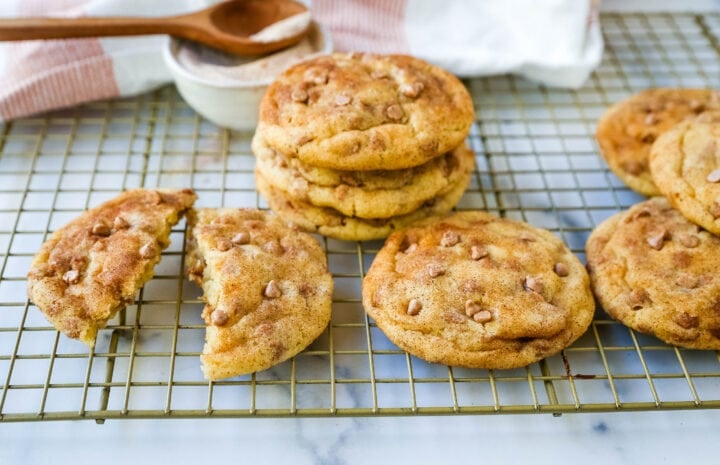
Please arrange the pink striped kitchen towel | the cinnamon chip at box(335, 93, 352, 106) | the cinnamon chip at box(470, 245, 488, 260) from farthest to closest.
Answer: the pink striped kitchen towel < the cinnamon chip at box(335, 93, 352, 106) < the cinnamon chip at box(470, 245, 488, 260)

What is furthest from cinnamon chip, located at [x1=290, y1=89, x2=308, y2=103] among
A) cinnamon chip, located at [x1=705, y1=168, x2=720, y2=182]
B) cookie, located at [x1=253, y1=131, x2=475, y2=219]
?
cinnamon chip, located at [x1=705, y1=168, x2=720, y2=182]

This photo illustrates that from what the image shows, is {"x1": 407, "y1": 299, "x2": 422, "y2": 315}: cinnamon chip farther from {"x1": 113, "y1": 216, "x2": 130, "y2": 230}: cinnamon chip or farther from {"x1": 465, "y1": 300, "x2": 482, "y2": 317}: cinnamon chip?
{"x1": 113, "y1": 216, "x2": 130, "y2": 230}: cinnamon chip

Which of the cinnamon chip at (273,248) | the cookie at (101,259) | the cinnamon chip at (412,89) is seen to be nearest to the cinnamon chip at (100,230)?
the cookie at (101,259)

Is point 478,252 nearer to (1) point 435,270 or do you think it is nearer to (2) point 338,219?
(1) point 435,270

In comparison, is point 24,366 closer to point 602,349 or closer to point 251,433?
point 251,433

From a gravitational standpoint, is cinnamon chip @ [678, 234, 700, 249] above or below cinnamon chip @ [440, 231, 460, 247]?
above

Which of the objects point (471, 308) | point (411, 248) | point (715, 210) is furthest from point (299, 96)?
point (715, 210)

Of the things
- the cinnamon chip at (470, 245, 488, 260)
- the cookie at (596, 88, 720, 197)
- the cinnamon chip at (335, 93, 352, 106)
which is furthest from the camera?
the cookie at (596, 88, 720, 197)

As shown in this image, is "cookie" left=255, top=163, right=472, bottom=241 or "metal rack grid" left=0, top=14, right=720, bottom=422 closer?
"metal rack grid" left=0, top=14, right=720, bottom=422
